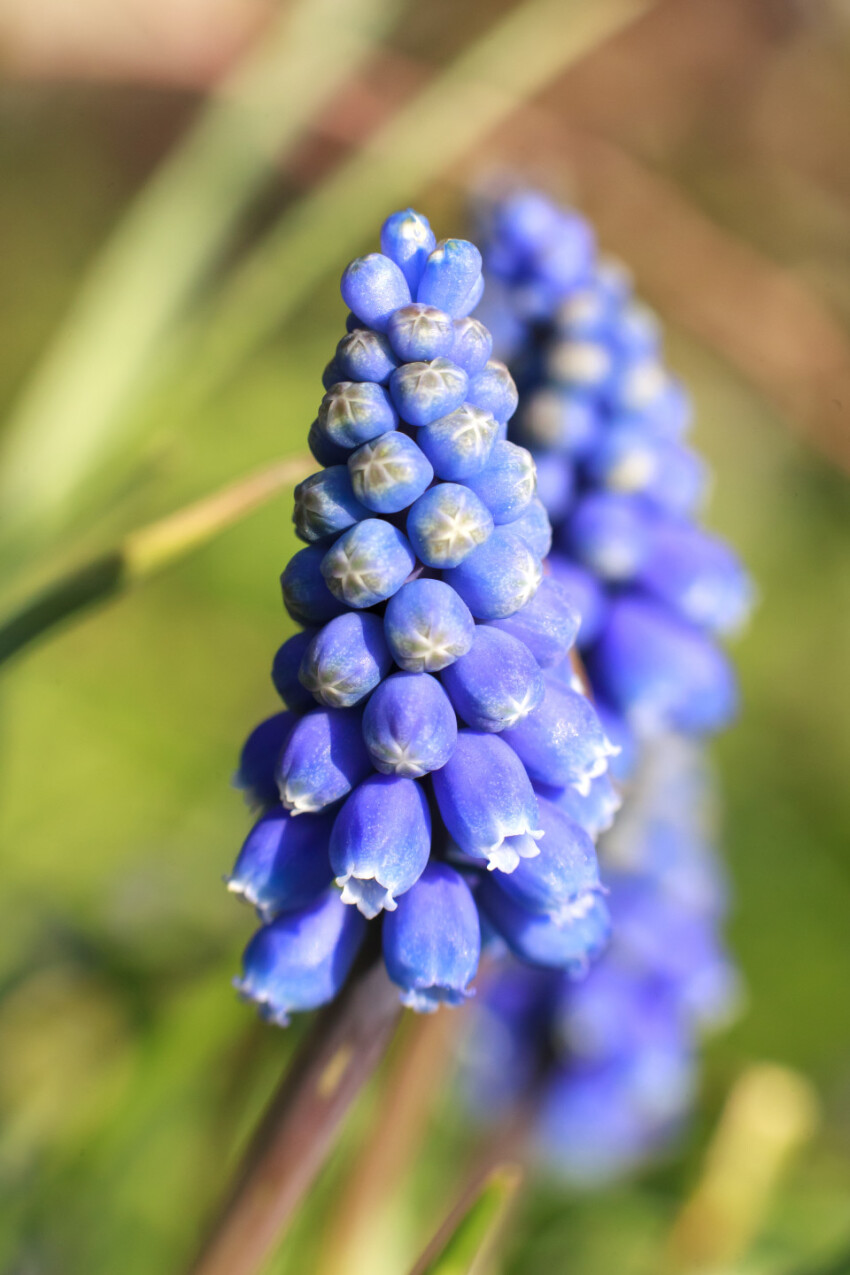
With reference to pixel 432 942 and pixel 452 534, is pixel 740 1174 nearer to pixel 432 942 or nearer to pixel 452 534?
pixel 432 942

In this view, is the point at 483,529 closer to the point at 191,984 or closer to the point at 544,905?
the point at 544,905

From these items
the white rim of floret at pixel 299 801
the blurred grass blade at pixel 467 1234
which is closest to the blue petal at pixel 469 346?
the white rim of floret at pixel 299 801

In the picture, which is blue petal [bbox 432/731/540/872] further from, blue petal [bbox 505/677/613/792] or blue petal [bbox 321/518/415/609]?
blue petal [bbox 321/518/415/609]

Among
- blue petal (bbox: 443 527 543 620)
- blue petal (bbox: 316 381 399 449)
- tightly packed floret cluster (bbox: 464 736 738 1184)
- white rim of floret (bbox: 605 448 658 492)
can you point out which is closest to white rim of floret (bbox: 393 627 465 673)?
blue petal (bbox: 443 527 543 620)

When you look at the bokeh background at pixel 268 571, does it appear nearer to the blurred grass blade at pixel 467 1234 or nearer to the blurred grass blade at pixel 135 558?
the blurred grass blade at pixel 135 558

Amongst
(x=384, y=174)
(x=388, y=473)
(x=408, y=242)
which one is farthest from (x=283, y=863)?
(x=384, y=174)
